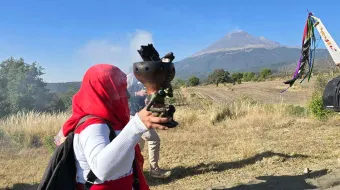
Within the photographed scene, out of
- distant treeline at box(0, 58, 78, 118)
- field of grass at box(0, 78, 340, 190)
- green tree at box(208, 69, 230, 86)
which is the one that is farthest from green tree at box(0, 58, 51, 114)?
green tree at box(208, 69, 230, 86)

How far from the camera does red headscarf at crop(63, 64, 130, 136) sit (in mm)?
1891

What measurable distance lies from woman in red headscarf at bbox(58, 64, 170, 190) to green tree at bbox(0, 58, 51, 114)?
1190cm

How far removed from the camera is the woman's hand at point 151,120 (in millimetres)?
1396

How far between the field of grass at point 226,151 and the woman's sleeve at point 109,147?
3.58m

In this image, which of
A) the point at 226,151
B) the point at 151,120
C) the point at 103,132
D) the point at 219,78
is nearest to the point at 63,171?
the point at 103,132

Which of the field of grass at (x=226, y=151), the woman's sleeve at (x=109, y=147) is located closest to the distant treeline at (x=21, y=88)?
the field of grass at (x=226, y=151)

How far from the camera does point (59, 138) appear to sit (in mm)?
2186

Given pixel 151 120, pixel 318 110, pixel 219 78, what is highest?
pixel 219 78

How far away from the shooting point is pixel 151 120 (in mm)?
1437

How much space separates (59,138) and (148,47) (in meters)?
1.02

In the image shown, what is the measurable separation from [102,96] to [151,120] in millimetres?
550

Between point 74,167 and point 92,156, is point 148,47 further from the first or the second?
point 74,167

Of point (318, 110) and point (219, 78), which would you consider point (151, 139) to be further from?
point (219, 78)

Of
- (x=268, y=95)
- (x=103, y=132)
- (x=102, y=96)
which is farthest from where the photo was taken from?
(x=268, y=95)
